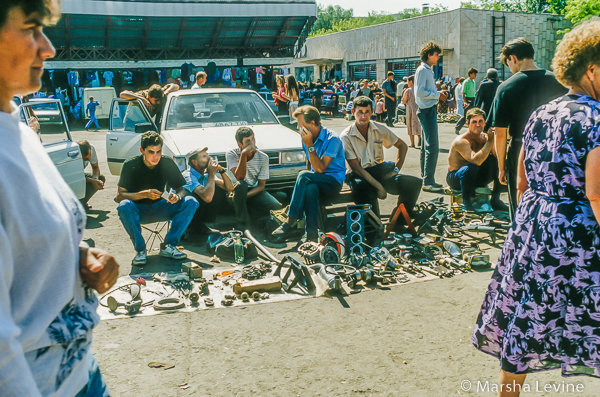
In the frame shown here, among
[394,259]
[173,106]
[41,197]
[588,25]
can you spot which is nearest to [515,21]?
[173,106]

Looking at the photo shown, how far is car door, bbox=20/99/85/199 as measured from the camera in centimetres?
734

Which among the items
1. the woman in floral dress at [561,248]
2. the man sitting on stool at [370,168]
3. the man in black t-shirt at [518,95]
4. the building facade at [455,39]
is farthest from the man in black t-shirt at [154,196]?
the building facade at [455,39]

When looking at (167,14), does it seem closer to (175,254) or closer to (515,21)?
(515,21)

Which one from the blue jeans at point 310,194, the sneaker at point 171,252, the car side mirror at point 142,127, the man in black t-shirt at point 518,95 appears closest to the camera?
the man in black t-shirt at point 518,95

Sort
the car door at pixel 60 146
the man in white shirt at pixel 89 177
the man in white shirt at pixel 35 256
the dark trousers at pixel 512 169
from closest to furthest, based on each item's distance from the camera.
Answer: the man in white shirt at pixel 35 256 → the dark trousers at pixel 512 169 → the car door at pixel 60 146 → the man in white shirt at pixel 89 177

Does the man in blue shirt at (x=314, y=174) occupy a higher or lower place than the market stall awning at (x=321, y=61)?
lower

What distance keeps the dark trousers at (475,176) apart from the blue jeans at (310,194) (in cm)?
187

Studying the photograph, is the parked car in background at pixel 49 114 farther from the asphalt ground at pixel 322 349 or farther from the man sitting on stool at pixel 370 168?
the asphalt ground at pixel 322 349

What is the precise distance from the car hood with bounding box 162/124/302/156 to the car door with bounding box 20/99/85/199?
1.27m

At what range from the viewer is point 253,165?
293 inches

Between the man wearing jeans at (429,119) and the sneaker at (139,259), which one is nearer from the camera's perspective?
the sneaker at (139,259)

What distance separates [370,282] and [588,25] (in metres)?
3.04

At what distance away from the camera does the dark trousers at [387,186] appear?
686 cm

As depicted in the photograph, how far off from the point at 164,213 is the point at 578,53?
480 centimetres
